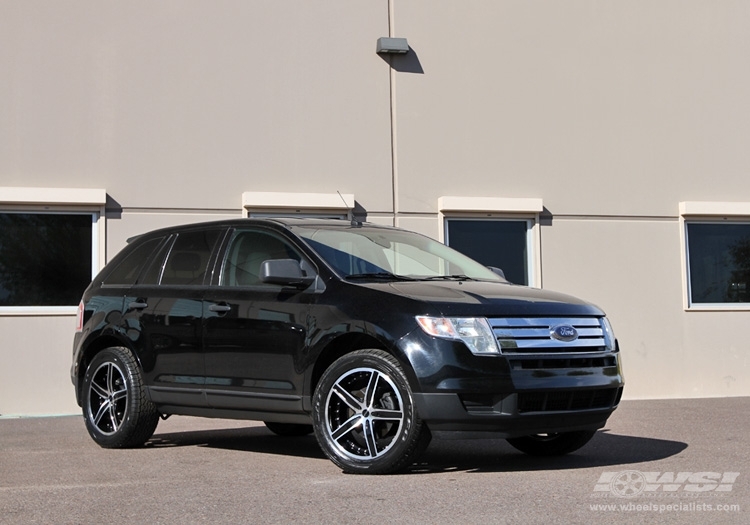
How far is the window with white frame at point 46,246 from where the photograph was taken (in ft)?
41.1

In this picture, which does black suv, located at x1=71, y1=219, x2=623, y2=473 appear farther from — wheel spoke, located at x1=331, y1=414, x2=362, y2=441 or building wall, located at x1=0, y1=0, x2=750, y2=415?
building wall, located at x1=0, y1=0, x2=750, y2=415

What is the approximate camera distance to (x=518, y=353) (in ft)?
22.3

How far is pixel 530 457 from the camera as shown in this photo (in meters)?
7.99

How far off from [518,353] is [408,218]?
22.4 ft

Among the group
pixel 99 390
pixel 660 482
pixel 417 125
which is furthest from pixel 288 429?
pixel 417 125

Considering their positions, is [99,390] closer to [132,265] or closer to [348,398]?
[132,265]

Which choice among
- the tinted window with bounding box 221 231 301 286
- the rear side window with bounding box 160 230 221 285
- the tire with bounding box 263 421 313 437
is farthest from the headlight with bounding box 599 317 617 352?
the tire with bounding box 263 421 313 437

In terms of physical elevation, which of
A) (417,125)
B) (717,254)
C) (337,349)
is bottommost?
(337,349)

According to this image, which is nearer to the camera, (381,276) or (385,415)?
(385,415)

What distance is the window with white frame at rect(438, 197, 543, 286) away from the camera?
13695 millimetres

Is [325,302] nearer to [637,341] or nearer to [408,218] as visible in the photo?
[408,218]

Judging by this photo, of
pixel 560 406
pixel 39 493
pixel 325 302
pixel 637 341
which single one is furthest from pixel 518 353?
pixel 637 341

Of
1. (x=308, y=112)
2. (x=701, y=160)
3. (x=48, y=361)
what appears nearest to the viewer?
(x=48, y=361)

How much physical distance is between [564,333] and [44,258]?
7492 millimetres
